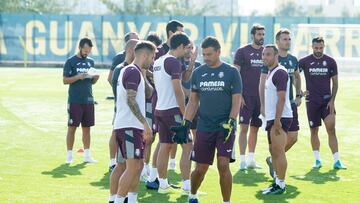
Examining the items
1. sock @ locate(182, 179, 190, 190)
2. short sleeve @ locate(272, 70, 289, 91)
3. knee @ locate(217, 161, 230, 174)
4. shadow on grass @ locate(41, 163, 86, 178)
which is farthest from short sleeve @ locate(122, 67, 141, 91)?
shadow on grass @ locate(41, 163, 86, 178)

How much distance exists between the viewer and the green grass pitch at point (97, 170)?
11.5m

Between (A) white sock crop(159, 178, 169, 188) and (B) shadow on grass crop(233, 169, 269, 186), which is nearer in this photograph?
(A) white sock crop(159, 178, 169, 188)

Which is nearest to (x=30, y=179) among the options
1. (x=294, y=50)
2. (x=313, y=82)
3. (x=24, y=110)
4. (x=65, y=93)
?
(x=313, y=82)

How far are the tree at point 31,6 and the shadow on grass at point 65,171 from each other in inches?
2383

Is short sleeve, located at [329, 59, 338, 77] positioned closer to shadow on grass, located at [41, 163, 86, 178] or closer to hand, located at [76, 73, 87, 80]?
hand, located at [76, 73, 87, 80]

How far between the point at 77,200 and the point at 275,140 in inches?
109

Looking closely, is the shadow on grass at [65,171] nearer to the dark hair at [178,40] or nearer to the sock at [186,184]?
the sock at [186,184]

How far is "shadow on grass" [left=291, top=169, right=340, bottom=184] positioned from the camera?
511 inches

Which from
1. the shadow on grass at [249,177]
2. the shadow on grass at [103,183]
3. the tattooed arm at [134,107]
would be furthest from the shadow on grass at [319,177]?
the tattooed arm at [134,107]

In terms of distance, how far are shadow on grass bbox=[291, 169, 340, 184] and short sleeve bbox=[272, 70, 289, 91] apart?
6.58 ft

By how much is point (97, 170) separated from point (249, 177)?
7.85 ft

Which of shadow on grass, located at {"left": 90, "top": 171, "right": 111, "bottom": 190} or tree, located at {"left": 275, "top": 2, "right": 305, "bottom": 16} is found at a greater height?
tree, located at {"left": 275, "top": 2, "right": 305, "bottom": 16}

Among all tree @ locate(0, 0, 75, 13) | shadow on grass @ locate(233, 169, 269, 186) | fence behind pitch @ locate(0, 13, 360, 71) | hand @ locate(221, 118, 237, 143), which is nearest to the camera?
hand @ locate(221, 118, 237, 143)

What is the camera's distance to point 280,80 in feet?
37.7
